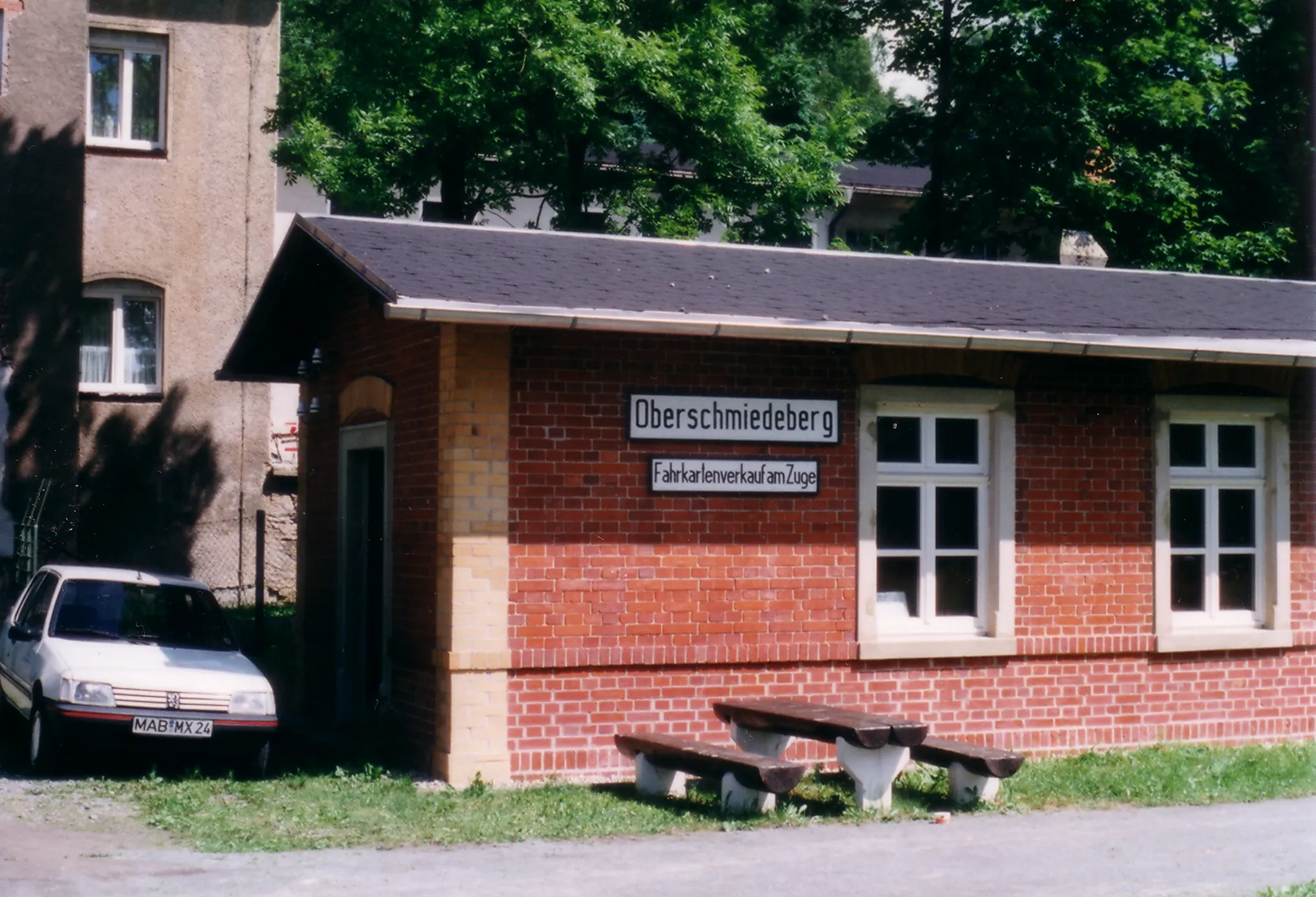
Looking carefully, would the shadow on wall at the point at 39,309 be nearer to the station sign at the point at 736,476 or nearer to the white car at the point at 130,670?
the white car at the point at 130,670

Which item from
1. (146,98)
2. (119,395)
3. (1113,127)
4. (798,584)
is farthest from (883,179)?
(798,584)

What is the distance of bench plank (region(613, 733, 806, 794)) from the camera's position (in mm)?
9523

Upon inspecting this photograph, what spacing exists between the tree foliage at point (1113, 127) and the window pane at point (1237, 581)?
14697 millimetres

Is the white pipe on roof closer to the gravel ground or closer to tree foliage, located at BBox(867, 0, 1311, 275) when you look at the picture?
the gravel ground

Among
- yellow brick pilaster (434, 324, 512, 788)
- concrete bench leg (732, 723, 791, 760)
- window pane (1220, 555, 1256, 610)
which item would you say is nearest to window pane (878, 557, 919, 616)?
concrete bench leg (732, 723, 791, 760)

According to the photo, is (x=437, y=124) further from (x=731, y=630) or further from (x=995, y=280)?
(x=731, y=630)

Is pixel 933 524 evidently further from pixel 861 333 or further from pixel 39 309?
pixel 39 309

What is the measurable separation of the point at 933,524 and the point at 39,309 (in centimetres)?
1144

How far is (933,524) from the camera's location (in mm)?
12375

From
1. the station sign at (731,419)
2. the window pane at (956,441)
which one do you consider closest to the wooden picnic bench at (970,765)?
the station sign at (731,419)

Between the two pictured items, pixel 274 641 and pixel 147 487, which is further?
pixel 147 487

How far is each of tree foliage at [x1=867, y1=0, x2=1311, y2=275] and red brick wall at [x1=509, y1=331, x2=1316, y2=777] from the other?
1489cm

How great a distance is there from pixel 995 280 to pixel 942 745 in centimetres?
508

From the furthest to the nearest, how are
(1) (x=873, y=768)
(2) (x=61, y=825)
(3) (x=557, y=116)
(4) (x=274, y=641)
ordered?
1. (3) (x=557, y=116)
2. (4) (x=274, y=641)
3. (1) (x=873, y=768)
4. (2) (x=61, y=825)
